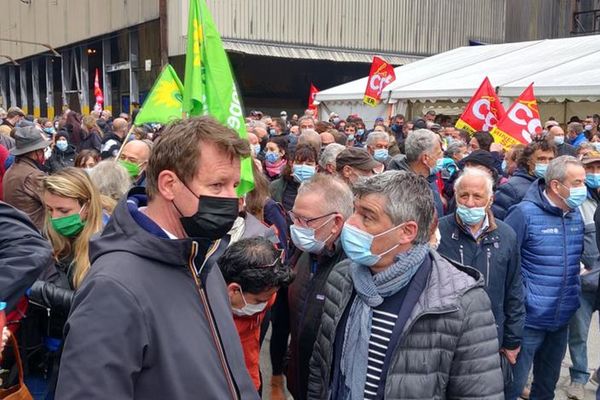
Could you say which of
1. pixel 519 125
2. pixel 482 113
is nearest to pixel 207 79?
pixel 519 125

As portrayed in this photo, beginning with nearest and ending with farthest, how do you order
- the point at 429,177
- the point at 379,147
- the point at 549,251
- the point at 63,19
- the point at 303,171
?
1. the point at 549,251
2. the point at 429,177
3. the point at 303,171
4. the point at 379,147
5. the point at 63,19

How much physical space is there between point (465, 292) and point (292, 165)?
12.4 feet

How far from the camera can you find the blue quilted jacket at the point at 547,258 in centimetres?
418

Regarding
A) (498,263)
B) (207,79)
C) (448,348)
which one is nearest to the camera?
(448,348)

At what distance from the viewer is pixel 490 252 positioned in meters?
3.75

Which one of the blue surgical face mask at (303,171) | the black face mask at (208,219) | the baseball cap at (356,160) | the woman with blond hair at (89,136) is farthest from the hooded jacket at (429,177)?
the woman with blond hair at (89,136)

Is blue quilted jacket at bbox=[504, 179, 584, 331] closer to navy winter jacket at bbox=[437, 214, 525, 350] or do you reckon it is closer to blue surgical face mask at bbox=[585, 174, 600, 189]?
navy winter jacket at bbox=[437, 214, 525, 350]

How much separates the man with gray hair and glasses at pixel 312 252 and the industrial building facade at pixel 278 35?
736 inches

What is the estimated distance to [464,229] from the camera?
3.83 meters

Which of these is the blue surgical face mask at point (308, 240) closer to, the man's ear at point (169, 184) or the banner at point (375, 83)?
the man's ear at point (169, 184)

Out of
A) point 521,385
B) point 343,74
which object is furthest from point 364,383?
point 343,74

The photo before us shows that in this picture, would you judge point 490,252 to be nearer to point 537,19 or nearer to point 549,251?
point 549,251

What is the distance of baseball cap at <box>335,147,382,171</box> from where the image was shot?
5.22 m

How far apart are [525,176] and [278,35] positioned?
20619 mm
